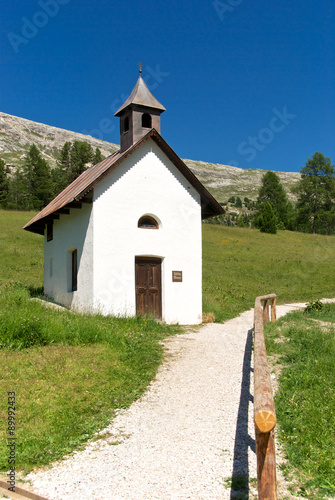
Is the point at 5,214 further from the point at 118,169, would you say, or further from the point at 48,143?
the point at 48,143

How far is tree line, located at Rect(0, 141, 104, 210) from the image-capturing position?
206 ft

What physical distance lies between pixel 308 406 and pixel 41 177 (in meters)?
67.9

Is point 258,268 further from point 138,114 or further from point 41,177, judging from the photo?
point 41,177

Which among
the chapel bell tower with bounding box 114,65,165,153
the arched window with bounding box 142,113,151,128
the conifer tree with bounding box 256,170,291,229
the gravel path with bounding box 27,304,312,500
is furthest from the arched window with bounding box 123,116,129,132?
the conifer tree with bounding box 256,170,291,229

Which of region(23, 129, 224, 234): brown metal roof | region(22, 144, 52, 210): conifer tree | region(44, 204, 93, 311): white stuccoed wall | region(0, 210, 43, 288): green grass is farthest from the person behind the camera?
region(22, 144, 52, 210): conifer tree

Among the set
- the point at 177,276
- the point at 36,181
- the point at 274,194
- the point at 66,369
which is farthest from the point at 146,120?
the point at 274,194

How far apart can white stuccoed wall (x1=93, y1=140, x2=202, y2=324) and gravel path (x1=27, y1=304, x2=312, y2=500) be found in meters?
5.70

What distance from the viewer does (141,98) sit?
15.1 m

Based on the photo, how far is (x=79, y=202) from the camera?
13852 millimetres

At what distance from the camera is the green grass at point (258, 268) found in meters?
22.6

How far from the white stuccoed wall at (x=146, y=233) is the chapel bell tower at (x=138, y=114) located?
0.95 m

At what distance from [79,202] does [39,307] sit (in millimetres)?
4286

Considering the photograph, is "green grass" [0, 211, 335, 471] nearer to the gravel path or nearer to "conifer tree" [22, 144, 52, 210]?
the gravel path

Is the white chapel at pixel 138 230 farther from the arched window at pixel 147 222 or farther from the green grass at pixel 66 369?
the green grass at pixel 66 369
